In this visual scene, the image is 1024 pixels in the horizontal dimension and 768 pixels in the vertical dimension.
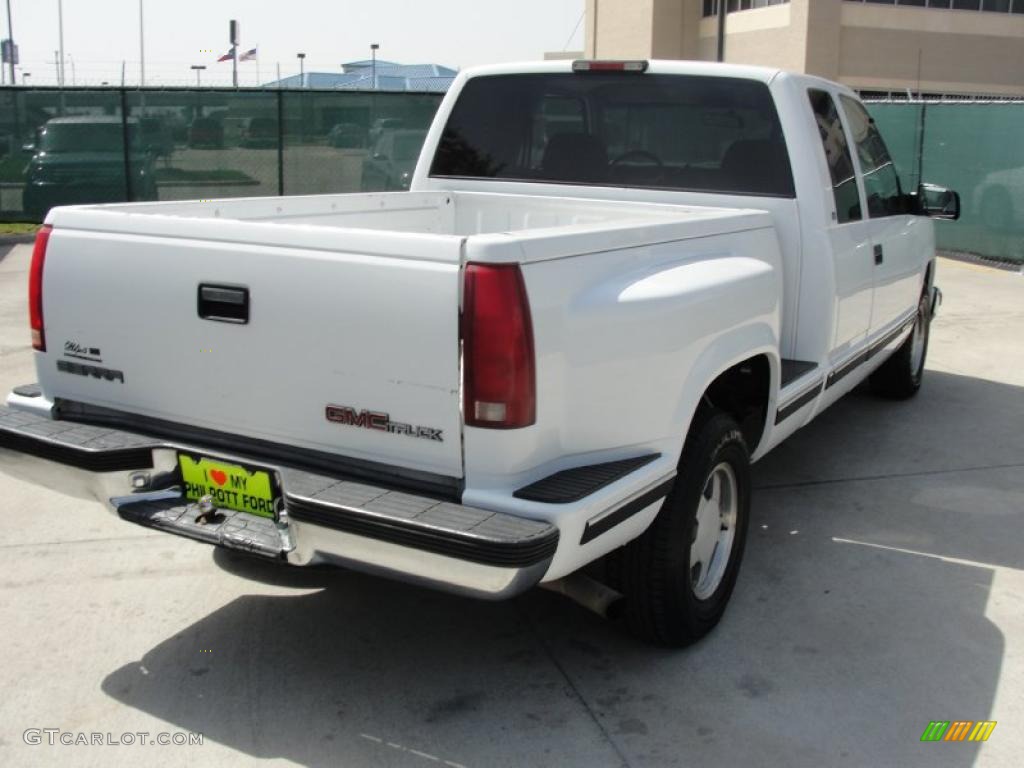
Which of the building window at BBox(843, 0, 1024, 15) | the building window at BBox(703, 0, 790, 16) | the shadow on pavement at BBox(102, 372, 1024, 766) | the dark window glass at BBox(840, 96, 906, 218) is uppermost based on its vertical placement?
the building window at BBox(703, 0, 790, 16)

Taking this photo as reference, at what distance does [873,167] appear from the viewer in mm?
5945

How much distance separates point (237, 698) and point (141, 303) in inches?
50.0

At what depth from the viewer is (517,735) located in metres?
3.42

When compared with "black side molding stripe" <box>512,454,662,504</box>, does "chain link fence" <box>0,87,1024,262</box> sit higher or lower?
higher

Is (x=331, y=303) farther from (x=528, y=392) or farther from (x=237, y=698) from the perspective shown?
(x=237, y=698)

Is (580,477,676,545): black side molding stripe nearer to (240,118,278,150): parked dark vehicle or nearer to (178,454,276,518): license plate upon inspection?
(178,454,276,518): license plate

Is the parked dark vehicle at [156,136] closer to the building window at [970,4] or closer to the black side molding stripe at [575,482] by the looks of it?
the black side molding stripe at [575,482]

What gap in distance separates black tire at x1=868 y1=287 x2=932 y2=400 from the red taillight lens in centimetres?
460

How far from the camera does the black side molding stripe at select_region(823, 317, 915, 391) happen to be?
5.17 metres

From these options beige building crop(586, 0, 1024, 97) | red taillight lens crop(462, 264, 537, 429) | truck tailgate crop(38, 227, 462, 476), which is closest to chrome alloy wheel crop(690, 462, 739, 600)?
red taillight lens crop(462, 264, 537, 429)

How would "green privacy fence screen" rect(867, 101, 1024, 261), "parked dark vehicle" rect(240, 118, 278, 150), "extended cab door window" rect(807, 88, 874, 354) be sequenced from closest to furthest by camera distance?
"extended cab door window" rect(807, 88, 874, 354) < "green privacy fence screen" rect(867, 101, 1024, 261) < "parked dark vehicle" rect(240, 118, 278, 150)

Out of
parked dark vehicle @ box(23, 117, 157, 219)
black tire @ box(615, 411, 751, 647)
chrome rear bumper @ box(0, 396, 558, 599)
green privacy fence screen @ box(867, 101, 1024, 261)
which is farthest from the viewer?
parked dark vehicle @ box(23, 117, 157, 219)

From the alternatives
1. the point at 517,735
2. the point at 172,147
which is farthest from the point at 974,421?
the point at 172,147

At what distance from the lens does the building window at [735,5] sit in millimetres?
35531
